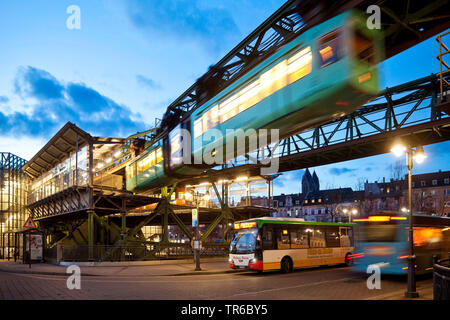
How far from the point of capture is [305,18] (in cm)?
1631

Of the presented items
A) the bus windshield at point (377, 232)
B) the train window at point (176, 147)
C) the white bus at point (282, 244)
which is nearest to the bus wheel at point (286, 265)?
the white bus at point (282, 244)

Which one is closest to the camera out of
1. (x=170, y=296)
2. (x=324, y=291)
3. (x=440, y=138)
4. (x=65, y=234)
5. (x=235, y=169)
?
(x=170, y=296)

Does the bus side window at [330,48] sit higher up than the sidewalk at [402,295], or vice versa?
the bus side window at [330,48]

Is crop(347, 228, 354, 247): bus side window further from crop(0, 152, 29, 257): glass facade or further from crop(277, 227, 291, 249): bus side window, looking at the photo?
crop(0, 152, 29, 257): glass facade

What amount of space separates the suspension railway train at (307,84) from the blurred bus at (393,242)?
7272 millimetres

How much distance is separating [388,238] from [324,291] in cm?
502

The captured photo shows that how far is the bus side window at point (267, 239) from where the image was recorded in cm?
2134

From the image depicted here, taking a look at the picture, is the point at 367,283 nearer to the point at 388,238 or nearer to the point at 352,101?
the point at 388,238

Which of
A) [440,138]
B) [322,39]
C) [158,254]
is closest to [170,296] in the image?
[322,39]

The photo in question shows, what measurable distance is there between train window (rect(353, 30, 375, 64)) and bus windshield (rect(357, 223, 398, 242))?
9588 millimetres

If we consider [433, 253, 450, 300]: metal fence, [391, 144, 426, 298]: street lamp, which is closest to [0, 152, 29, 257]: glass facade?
[391, 144, 426, 298]: street lamp

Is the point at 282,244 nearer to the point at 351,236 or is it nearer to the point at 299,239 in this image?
the point at 299,239
